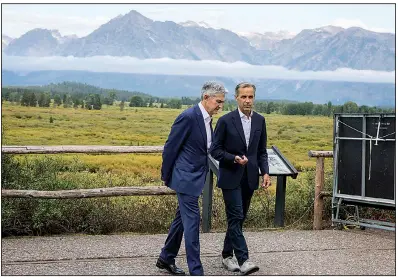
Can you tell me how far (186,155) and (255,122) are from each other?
32.2 inches

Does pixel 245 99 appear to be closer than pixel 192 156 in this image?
No

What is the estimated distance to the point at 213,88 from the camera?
5.71 meters

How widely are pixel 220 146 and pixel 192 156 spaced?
1.40ft

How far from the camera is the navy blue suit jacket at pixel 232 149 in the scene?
6.08 meters

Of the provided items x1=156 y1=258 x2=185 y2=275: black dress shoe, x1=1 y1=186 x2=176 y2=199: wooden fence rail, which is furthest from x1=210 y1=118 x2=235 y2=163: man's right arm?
x1=1 y1=186 x2=176 y2=199: wooden fence rail

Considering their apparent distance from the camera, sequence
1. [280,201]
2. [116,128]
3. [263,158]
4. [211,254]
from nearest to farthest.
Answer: [263,158], [211,254], [280,201], [116,128]

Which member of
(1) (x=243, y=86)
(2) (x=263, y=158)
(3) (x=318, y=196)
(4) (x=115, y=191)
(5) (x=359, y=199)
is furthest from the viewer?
(3) (x=318, y=196)

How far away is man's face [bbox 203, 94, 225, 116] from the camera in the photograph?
18.8 ft

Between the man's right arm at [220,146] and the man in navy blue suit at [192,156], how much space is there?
0.23 m

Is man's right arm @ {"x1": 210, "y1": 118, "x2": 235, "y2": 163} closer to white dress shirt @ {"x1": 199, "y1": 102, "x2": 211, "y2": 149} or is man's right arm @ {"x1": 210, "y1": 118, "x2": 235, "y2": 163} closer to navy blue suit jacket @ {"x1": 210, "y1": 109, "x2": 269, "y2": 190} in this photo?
navy blue suit jacket @ {"x1": 210, "y1": 109, "x2": 269, "y2": 190}

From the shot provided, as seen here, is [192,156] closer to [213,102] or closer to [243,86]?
[213,102]

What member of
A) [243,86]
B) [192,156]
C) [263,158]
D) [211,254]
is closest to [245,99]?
[243,86]

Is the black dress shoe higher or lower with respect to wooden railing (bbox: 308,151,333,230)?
lower

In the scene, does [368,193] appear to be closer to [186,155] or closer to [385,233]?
[385,233]
